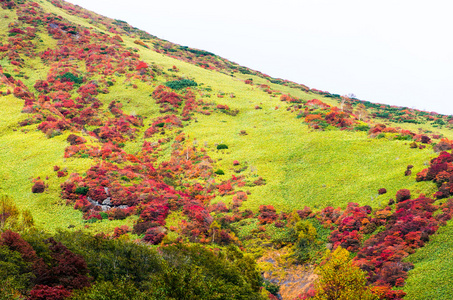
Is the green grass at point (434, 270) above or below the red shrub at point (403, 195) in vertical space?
below

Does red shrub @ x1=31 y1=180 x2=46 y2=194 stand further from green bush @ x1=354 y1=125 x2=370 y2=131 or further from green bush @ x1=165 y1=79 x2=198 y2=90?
green bush @ x1=165 y1=79 x2=198 y2=90

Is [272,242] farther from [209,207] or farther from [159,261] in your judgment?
[159,261]

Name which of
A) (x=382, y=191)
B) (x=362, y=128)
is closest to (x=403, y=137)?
(x=362, y=128)

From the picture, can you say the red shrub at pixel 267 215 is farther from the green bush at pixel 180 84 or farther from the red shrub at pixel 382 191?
the green bush at pixel 180 84

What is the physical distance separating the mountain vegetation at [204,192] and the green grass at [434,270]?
13 cm

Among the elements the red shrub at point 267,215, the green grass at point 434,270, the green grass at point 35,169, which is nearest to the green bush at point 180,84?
the green grass at point 35,169

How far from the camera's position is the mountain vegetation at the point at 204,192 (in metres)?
24.2

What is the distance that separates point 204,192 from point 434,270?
34499 millimetres

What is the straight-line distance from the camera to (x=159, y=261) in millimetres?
28094

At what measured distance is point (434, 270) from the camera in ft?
82.9

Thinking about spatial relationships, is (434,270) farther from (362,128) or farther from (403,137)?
(362,128)

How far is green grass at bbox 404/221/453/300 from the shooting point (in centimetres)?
2328

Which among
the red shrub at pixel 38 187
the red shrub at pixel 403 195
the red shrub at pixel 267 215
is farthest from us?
the red shrub at pixel 38 187

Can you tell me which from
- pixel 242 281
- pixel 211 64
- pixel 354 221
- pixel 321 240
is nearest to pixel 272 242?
pixel 321 240
